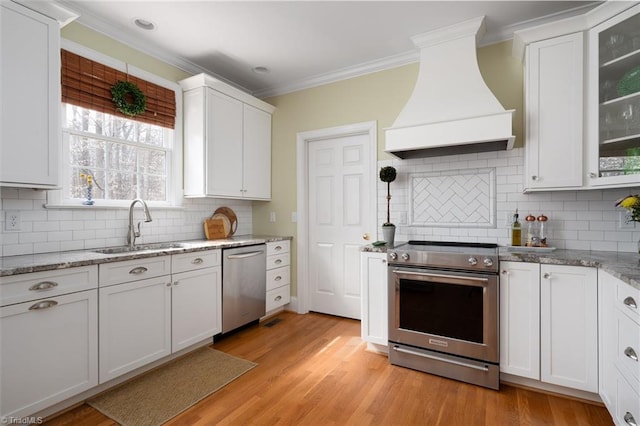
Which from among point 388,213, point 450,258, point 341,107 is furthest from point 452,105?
point 341,107

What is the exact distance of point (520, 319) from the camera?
2154 mm

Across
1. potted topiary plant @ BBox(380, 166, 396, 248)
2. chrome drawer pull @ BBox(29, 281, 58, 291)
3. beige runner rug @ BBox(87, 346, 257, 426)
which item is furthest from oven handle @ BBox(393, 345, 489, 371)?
chrome drawer pull @ BBox(29, 281, 58, 291)

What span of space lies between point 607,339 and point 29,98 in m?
3.77

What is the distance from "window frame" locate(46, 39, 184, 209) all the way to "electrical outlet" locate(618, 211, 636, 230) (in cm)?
380

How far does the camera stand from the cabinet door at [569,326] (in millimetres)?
1953

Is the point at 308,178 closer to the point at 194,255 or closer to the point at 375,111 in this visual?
the point at 375,111

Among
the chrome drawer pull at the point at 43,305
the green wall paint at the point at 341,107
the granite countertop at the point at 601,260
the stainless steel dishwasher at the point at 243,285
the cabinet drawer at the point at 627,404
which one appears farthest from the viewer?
the stainless steel dishwasher at the point at 243,285

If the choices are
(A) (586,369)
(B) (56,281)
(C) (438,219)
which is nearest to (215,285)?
(B) (56,281)

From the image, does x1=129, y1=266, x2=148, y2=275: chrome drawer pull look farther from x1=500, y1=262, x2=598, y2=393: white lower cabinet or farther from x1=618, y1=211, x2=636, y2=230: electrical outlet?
x1=618, y1=211, x2=636, y2=230: electrical outlet

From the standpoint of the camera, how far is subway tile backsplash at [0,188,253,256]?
213cm

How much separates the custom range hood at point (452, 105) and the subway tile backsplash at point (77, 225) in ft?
7.20

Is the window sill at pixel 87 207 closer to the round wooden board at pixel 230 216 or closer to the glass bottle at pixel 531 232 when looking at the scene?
the round wooden board at pixel 230 216

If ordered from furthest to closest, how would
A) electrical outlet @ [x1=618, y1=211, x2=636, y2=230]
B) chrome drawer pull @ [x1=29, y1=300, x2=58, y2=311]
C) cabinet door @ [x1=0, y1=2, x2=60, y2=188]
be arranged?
electrical outlet @ [x1=618, y1=211, x2=636, y2=230], cabinet door @ [x1=0, y1=2, x2=60, y2=188], chrome drawer pull @ [x1=29, y1=300, x2=58, y2=311]

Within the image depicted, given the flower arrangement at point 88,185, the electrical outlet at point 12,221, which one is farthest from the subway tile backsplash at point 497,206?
the electrical outlet at point 12,221
